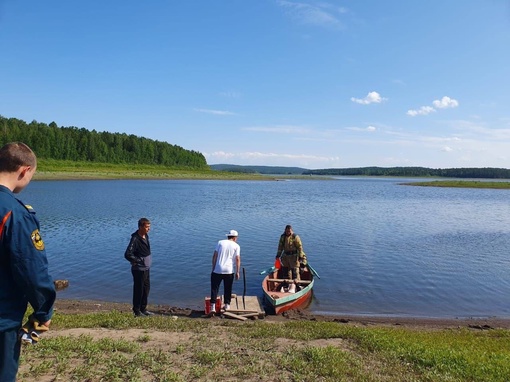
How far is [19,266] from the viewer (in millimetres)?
3332

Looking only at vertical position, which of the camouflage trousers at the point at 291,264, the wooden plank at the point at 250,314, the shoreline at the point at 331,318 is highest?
the camouflage trousers at the point at 291,264

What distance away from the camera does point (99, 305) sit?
46.9ft

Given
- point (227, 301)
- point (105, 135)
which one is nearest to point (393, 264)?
point (227, 301)

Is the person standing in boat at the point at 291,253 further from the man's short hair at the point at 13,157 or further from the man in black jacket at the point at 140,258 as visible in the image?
the man's short hair at the point at 13,157

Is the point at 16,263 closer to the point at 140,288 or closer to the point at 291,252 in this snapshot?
the point at 140,288

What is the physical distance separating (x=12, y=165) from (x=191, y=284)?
47.2 ft

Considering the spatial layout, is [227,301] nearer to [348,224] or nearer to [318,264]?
[318,264]

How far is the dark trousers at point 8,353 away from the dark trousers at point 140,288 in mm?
7570

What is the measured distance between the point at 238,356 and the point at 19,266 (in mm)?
4768

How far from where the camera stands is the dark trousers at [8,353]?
3.51m

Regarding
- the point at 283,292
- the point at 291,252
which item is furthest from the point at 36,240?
the point at 291,252

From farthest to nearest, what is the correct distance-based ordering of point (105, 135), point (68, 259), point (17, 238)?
point (105, 135) → point (68, 259) → point (17, 238)

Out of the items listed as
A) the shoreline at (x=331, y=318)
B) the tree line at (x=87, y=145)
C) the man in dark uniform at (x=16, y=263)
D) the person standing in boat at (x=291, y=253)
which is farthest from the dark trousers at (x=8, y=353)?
the tree line at (x=87, y=145)

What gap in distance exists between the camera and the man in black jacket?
10.8 meters
